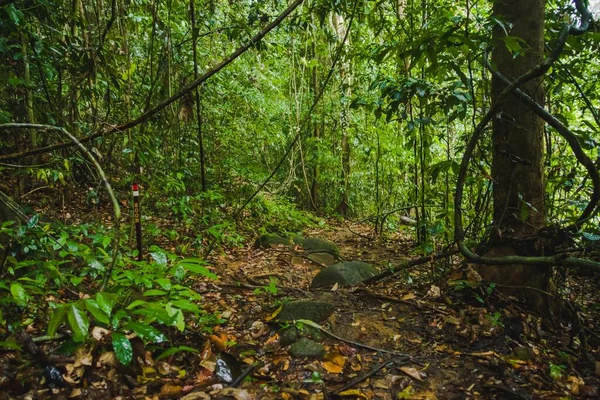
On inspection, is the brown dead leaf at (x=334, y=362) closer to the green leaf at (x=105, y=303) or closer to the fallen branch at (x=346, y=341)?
the fallen branch at (x=346, y=341)

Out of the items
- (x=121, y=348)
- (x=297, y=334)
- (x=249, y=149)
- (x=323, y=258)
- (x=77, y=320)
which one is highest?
(x=249, y=149)

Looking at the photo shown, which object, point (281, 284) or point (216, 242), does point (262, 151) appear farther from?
point (281, 284)

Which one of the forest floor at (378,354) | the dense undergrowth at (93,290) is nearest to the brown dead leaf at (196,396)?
the forest floor at (378,354)

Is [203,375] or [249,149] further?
[249,149]

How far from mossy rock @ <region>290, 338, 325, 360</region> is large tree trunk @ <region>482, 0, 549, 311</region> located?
1.76 meters

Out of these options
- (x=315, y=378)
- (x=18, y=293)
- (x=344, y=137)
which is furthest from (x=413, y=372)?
(x=344, y=137)

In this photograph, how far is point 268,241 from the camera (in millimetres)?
6207

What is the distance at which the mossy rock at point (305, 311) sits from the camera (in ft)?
10.4

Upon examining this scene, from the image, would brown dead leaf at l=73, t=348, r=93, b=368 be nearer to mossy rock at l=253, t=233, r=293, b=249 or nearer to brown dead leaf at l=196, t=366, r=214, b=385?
brown dead leaf at l=196, t=366, r=214, b=385

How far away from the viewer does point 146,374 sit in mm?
2227

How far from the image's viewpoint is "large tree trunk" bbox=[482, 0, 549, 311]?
3.16 m

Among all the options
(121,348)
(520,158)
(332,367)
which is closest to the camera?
(121,348)

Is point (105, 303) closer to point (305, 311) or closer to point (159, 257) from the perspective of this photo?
point (159, 257)

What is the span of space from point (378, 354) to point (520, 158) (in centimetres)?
207
